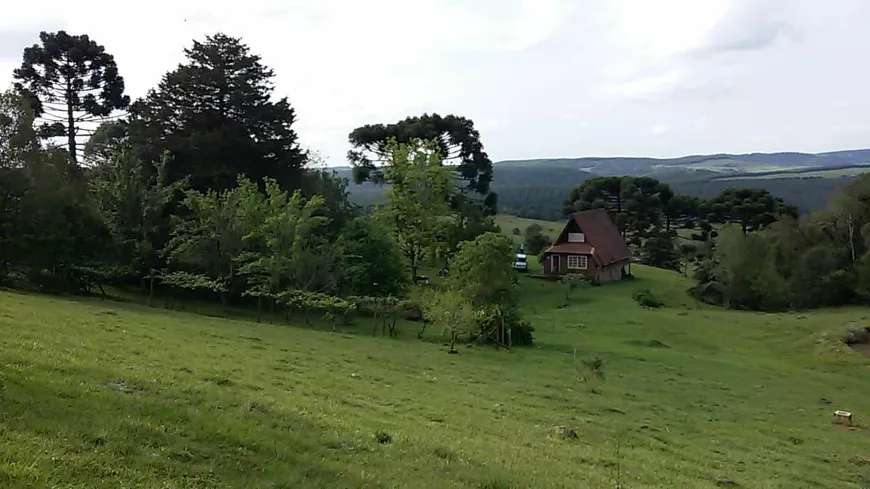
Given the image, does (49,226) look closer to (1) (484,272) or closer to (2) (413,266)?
(1) (484,272)

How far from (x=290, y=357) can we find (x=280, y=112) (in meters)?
25.9

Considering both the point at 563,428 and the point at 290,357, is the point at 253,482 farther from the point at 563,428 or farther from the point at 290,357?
the point at 290,357

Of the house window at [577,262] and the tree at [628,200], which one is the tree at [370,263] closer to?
the house window at [577,262]

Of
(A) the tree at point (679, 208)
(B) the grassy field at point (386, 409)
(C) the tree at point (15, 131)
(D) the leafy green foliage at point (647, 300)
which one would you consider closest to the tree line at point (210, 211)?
(C) the tree at point (15, 131)

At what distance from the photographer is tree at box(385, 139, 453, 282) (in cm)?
5025

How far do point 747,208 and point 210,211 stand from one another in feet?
224

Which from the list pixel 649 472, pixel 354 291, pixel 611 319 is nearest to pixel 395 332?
pixel 354 291

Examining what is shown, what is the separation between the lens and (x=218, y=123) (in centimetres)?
4231

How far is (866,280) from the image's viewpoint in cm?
4828

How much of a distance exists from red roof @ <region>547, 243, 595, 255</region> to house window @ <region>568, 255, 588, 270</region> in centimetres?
51

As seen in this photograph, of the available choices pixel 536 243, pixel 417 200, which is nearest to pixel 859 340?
pixel 417 200

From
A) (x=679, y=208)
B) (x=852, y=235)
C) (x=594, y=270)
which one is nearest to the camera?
(x=852, y=235)

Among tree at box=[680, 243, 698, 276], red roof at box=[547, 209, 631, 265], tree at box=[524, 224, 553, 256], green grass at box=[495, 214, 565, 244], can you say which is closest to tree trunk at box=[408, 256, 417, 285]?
red roof at box=[547, 209, 631, 265]

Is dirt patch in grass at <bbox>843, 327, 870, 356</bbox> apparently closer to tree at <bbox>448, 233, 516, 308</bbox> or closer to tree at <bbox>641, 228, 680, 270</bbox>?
tree at <bbox>448, 233, 516, 308</bbox>
